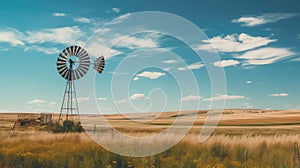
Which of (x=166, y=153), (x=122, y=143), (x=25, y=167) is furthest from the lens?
(x=122, y=143)

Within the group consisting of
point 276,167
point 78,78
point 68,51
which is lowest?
point 276,167

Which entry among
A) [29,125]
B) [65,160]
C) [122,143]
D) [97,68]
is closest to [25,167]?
[65,160]

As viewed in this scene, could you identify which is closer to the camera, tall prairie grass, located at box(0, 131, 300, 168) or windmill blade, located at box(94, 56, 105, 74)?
tall prairie grass, located at box(0, 131, 300, 168)

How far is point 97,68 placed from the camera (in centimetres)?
3316

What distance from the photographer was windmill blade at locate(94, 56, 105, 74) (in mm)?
33031

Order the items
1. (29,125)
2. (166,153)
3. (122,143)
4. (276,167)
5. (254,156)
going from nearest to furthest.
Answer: (276,167) → (254,156) → (166,153) → (122,143) → (29,125)

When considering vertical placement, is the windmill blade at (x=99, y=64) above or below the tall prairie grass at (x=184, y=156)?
above

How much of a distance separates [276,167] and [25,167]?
7843mm

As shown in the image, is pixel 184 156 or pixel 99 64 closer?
pixel 184 156

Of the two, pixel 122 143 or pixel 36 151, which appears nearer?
pixel 36 151

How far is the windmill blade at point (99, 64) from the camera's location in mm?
33031

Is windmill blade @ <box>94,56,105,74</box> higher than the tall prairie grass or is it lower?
higher

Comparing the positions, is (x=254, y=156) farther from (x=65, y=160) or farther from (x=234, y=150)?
(x=65, y=160)

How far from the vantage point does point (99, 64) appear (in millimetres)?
33094
